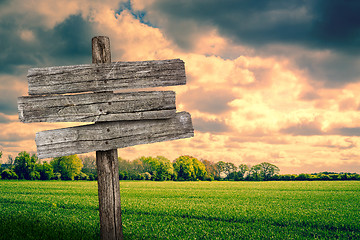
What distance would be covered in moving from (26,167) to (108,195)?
69.5 metres

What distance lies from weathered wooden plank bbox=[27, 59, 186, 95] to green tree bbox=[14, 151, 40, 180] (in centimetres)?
6667

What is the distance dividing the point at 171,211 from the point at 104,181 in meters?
9.92

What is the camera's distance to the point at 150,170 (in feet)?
256

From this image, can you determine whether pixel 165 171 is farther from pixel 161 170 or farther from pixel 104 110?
pixel 104 110

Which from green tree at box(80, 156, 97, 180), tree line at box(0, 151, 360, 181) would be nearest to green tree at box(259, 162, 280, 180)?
tree line at box(0, 151, 360, 181)

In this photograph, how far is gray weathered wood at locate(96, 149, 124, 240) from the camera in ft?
14.3

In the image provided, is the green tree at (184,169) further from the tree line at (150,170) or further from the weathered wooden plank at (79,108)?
the weathered wooden plank at (79,108)

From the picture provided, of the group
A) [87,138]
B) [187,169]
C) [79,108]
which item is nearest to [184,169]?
[187,169]

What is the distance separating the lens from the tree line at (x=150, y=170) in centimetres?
6319

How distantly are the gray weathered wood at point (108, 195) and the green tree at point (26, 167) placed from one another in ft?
219

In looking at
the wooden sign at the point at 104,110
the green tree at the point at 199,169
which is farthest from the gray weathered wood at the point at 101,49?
the green tree at the point at 199,169

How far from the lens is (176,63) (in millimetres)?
4582

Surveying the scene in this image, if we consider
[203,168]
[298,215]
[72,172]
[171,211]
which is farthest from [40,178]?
[298,215]

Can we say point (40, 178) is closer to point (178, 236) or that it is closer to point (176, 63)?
point (178, 236)
